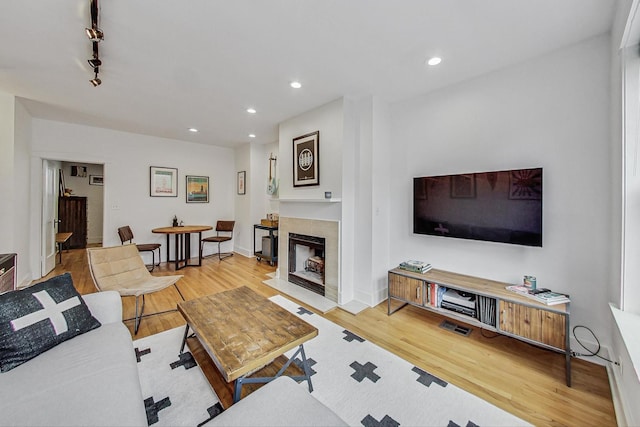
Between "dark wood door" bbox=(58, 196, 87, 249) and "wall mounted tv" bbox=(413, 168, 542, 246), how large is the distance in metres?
8.35

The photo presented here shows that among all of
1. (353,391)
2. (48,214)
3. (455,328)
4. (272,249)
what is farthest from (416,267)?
(48,214)

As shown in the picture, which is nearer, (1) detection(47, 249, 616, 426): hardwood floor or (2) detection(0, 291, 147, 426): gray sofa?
(2) detection(0, 291, 147, 426): gray sofa

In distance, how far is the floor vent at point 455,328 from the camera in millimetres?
2453

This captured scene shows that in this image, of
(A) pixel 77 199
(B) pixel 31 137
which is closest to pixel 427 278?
(B) pixel 31 137

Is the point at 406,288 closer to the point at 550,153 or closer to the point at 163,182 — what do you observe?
the point at 550,153

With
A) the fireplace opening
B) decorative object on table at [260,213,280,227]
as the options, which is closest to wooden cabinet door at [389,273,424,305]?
the fireplace opening

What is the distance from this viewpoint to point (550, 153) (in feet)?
7.21

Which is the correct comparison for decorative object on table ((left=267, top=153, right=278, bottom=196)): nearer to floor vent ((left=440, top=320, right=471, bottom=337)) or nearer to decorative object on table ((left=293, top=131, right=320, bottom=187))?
decorative object on table ((left=293, top=131, right=320, bottom=187))

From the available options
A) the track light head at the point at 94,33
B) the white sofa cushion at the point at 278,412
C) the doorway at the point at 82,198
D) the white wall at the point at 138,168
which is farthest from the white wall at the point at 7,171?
the white sofa cushion at the point at 278,412

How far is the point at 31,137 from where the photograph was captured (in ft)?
12.7

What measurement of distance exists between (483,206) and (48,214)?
6.54 metres

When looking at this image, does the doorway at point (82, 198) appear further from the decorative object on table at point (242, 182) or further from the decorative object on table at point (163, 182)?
the decorative object on table at point (242, 182)

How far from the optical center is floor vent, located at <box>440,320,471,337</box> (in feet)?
8.05

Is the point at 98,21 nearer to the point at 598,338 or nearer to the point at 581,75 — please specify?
the point at 581,75
